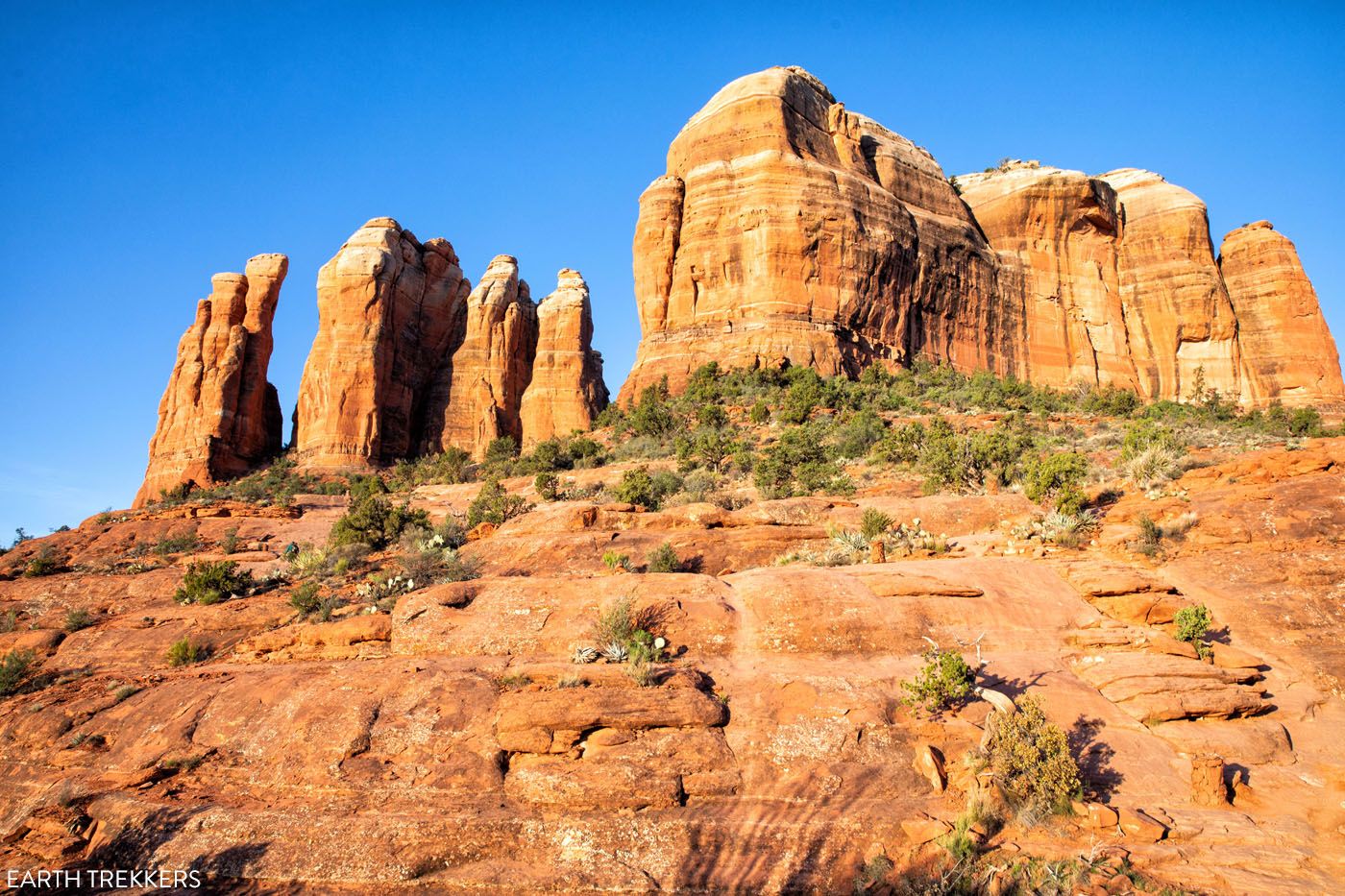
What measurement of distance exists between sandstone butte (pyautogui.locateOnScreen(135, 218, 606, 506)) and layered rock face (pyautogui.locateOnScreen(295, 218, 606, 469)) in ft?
0.23

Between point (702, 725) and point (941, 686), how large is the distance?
2.58 meters

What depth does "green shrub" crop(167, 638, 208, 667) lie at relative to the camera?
38.0 ft

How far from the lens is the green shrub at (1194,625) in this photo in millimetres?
9797

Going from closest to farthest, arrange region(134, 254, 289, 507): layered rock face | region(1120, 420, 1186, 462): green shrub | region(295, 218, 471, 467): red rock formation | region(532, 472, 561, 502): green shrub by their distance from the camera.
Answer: region(1120, 420, 1186, 462): green shrub
region(532, 472, 561, 502): green shrub
region(134, 254, 289, 507): layered rock face
region(295, 218, 471, 467): red rock formation

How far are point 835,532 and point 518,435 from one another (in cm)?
3265

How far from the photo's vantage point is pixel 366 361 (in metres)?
40.6

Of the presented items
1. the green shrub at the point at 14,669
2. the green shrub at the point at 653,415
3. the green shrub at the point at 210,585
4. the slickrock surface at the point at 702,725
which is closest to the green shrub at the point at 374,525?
the green shrub at the point at 210,585

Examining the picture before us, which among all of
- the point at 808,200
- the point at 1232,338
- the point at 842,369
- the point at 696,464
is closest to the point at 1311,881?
the point at 696,464

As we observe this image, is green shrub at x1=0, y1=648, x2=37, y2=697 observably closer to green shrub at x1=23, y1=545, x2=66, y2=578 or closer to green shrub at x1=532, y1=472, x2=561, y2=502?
green shrub at x1=23, y1=545, x2=66, y2=578

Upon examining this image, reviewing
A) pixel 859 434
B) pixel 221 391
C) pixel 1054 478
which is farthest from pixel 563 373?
pixel 1054 478

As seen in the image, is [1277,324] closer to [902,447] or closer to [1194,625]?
[902,447]

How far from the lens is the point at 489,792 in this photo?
→ 760 centimetres

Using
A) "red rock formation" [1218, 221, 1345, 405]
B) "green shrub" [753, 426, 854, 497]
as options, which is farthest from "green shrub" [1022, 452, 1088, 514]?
"red rock formation" [1218, 221, 1345, 405]

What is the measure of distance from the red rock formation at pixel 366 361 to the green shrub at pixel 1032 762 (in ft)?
119
